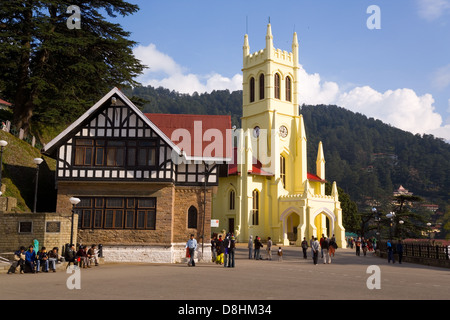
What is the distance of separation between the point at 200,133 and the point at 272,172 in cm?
2616

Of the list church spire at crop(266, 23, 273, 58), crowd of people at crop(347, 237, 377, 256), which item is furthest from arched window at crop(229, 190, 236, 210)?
church spire at crop(266, 23, 273, 58)

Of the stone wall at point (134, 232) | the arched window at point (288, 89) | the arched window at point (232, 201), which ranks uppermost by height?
the arched window at point (288, 89)

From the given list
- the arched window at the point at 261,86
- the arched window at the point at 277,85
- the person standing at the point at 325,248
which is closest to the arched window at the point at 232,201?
the arched window at the point at 261,86

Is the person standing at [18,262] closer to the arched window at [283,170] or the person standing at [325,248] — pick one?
the person standing at [325,248]

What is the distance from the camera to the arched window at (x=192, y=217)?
2627cm

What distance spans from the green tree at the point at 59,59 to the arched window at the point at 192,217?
11.9m

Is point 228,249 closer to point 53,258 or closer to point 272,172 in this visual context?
point 53,258

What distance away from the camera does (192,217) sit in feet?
86.5

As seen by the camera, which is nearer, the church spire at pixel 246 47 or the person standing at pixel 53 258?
the person standing at pixel 53 258

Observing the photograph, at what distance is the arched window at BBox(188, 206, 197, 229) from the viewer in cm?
2627

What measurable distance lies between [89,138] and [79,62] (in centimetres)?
887

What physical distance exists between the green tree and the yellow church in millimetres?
20619
